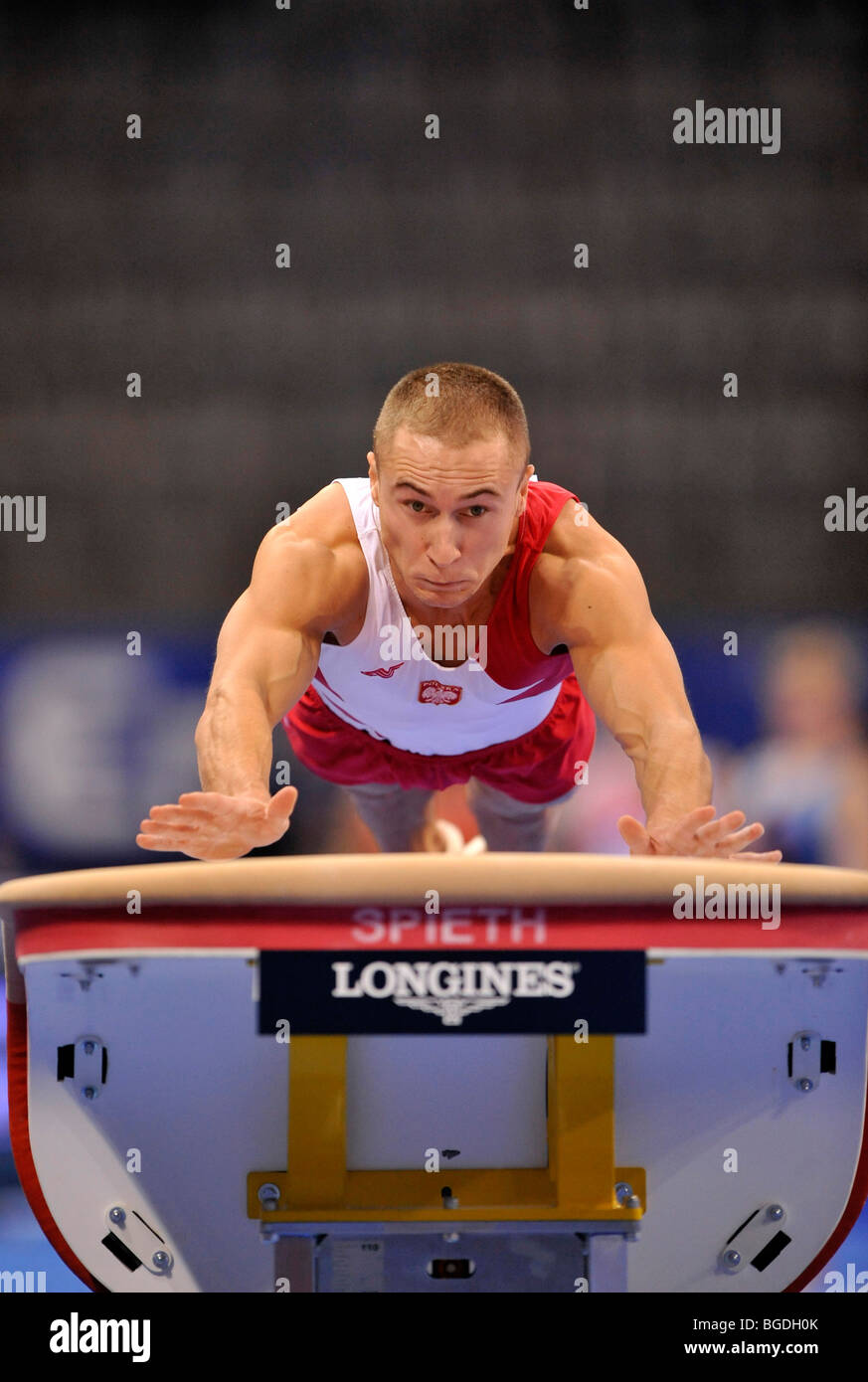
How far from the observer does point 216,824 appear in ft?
4.84

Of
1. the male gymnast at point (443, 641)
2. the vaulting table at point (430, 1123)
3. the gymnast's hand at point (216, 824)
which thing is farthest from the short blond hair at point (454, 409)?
the vaulting table at point (430, 1123)

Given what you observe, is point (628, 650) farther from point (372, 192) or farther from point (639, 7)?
point (639, 7)

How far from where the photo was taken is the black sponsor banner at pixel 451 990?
1081 millimetres

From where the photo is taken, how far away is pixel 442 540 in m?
1.85

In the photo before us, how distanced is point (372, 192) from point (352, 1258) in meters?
3.89

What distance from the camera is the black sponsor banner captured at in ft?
3.55

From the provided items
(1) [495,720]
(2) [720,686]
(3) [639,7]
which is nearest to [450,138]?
(3) [639,7]

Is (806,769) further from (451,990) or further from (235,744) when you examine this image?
(451,990)

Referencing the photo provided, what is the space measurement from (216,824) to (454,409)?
2.28 ft

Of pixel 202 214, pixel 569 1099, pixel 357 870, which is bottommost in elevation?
pixel 569 1099

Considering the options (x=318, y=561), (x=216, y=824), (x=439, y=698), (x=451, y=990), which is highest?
(x=318, y=561)

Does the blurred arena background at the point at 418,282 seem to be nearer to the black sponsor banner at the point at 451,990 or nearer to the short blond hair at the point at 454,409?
the short blond hair at the point at 454,409

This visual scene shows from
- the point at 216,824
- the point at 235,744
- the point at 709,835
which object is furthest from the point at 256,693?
the point at 709,835

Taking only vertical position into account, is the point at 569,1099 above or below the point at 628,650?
below
